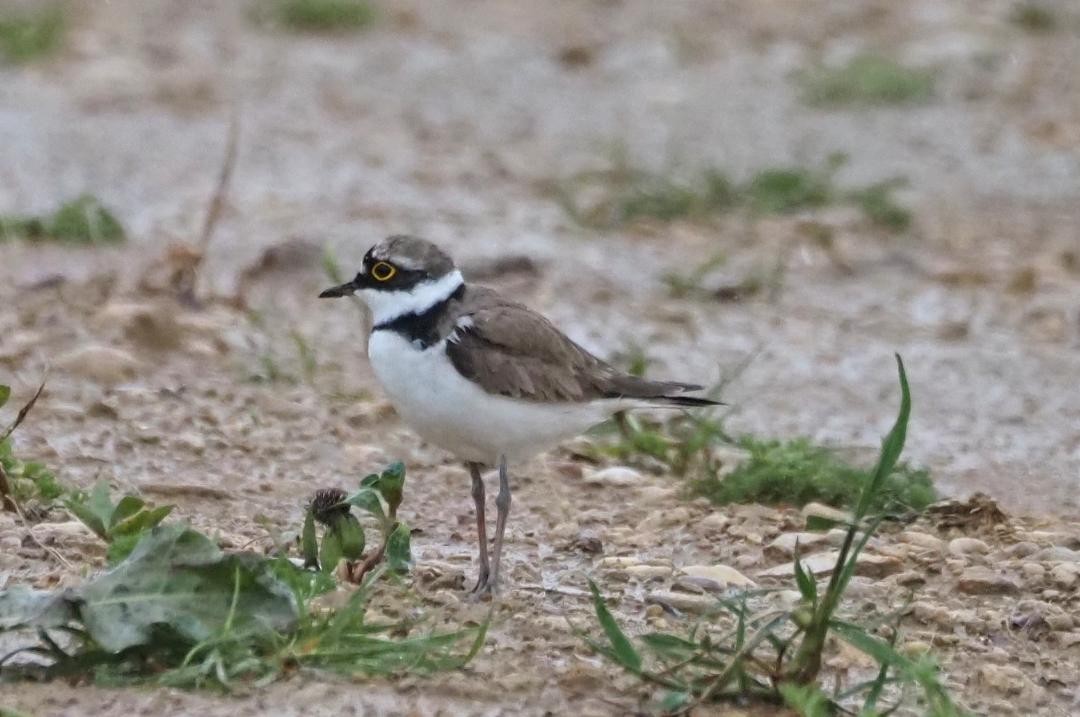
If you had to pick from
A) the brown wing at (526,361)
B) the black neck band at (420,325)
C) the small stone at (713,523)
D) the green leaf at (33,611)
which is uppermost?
the black neck band at (420,325)

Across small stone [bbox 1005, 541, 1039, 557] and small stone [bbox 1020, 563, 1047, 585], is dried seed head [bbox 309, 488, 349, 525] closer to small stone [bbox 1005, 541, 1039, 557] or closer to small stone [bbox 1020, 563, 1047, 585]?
small stone [bbox 1020, 563, 1047, 585]

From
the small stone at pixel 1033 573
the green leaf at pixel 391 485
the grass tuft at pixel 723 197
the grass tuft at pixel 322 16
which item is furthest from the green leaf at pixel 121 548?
the grass tuft at pixel 322 16

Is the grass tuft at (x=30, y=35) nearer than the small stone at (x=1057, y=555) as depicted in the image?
No

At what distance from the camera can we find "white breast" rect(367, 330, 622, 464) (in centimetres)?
450

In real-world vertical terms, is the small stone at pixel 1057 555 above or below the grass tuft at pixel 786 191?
below

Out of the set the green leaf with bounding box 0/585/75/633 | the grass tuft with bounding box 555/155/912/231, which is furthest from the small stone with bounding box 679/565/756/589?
the grass tuft with bounding box 555/155/912/231

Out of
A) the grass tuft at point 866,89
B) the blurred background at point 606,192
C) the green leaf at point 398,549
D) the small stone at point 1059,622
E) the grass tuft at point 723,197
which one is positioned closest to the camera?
the green leaf at point 398,549

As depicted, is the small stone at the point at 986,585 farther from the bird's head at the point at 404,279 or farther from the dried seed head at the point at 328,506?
the dried seed head at the point at 328,506

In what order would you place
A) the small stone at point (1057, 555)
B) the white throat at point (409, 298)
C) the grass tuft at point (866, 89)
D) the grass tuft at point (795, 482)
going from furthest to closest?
the grass tuft at point (866, 89) → the grass tuft at point (795, 482) → the small stone at point (1057, 555) → the white throat at point (409, 298)

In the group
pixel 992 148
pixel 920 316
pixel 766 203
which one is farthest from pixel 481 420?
pixel 992 148

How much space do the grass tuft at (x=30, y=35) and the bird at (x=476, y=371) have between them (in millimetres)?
6727

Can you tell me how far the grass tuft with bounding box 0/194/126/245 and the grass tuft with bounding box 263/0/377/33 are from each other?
4.34 meters

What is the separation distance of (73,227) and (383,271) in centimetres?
353

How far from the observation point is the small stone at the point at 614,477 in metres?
5.70
